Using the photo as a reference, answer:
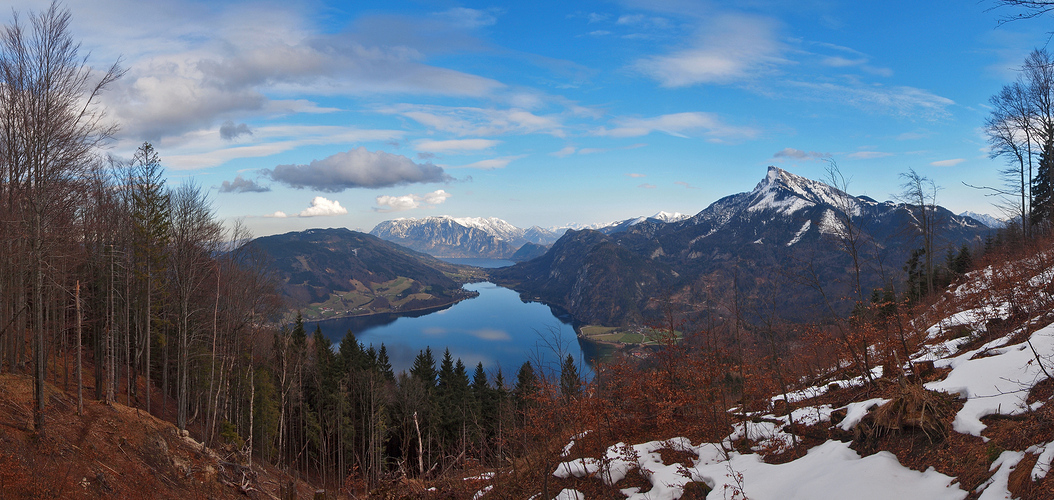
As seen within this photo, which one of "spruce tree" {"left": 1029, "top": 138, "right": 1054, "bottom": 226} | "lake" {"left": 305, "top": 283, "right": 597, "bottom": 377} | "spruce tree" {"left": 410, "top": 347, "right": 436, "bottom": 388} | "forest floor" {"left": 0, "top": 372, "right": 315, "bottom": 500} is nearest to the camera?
"forest floor" {"left": 0, "top": 372, "right": 315, "bottom": 500}

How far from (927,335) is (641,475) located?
1194 cm

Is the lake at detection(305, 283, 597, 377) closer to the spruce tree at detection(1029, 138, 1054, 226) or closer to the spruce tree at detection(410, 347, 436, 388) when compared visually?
the spruce tree at detection(410, 347, 436, 388)

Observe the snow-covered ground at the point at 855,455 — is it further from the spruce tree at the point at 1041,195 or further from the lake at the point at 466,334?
the lake at the point at 466,334

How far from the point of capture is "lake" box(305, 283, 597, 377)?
103 meters

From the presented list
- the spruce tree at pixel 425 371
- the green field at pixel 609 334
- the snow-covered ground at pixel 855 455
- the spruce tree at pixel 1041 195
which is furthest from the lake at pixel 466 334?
the snow-covered ground at pixel 855 455

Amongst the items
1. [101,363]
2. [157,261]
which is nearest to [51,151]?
[157,261]

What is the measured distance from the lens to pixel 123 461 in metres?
14.1

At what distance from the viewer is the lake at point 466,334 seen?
103 metres

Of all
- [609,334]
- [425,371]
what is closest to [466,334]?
[609,334]

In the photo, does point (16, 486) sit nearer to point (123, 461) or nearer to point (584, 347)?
point (123, 461)

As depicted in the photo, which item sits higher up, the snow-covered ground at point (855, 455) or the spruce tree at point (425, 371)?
the snow-covered ground at point (855, 455)

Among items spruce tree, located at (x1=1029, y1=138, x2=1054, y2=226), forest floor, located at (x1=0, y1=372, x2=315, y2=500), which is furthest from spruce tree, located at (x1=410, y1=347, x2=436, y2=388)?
spruce tree, located at (x1=1029, y1=138, x2=1054, y2=226)

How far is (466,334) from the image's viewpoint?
137875 mm

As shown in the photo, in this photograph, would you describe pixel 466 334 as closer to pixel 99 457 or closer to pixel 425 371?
pixel 425 371
